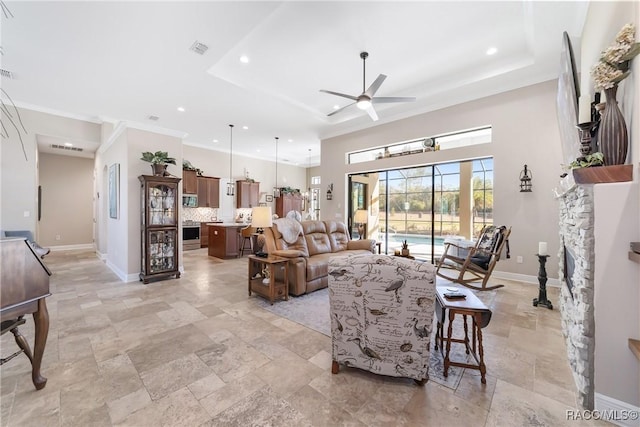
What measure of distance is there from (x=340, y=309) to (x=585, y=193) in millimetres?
1954

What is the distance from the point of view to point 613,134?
5.70 ft

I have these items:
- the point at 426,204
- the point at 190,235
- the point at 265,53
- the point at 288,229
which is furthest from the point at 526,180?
the point at 190,235

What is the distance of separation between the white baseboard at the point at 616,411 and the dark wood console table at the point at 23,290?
148 inches

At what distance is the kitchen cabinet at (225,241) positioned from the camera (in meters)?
6.75

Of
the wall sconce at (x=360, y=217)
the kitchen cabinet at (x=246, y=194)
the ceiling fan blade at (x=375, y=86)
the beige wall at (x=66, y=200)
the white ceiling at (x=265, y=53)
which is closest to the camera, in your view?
the white ceiling at (x=265, y=53)

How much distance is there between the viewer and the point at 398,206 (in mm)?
6523

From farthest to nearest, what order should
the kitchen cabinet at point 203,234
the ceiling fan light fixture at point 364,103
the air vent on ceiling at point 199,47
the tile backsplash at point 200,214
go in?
the tile backsplash at point 200,214 → the kitchen cabinet at point 203,234 → the ceiling fan light fixture at point 364,103 → the air vent on ceiling at point 199,47

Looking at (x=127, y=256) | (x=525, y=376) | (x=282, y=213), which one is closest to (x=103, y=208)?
(x=127, y=256)

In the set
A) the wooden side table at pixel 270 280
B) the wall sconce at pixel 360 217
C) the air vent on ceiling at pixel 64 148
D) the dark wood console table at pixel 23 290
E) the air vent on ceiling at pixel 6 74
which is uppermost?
the air vent on ceiling at pixel 6 74

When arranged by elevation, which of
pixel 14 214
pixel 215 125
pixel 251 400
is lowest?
pixel 251 400

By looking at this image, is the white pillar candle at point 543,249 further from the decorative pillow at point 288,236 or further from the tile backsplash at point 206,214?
the tile backsplash at point 206,214

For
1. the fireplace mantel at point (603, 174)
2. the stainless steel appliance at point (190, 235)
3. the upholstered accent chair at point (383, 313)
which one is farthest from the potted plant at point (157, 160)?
the fireplace mantel at point (603, 174)

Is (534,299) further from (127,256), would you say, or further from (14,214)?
(14,214)

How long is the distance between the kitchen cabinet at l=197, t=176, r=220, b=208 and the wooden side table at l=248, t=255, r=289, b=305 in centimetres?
561
